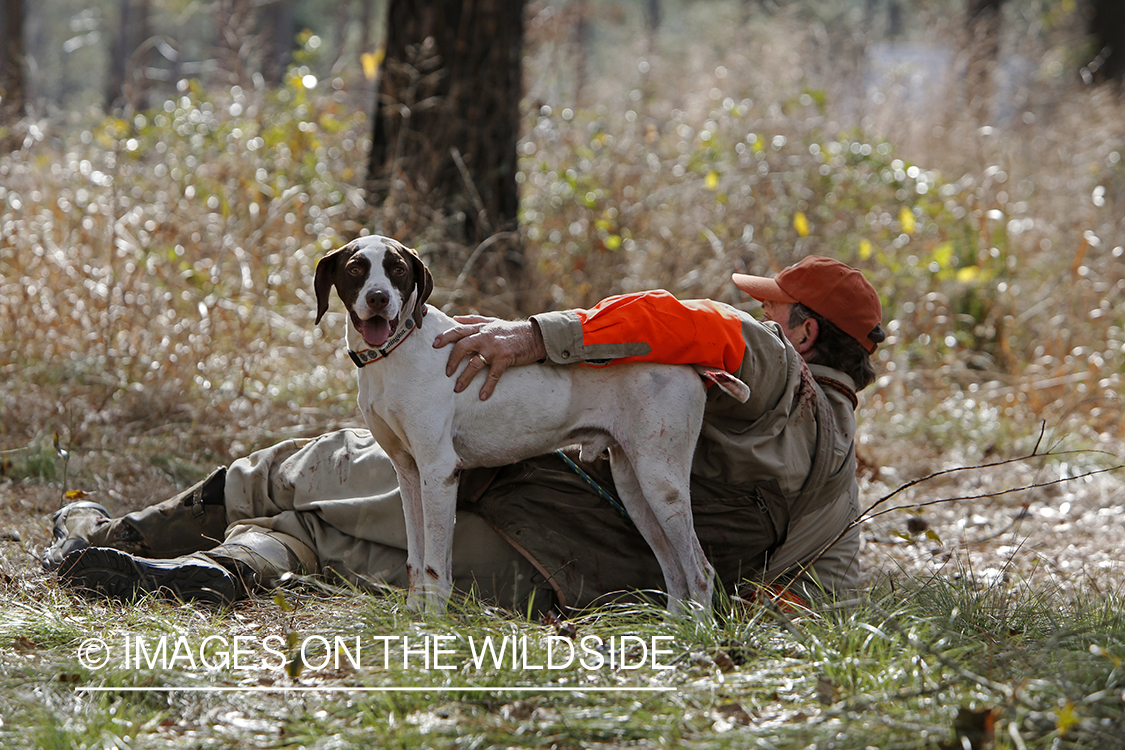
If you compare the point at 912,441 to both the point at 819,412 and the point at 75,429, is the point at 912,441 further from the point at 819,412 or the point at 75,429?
the point at 75,429

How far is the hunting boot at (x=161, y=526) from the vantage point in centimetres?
326

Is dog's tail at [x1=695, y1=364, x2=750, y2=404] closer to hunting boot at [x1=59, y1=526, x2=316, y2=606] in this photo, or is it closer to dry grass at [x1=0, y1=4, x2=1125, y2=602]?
hunting boot at [x1=59, y1=526, x2=316, y2=606]

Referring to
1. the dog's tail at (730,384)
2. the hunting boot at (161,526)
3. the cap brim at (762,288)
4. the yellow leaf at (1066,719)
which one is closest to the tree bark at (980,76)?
the cap brim at (762,288)

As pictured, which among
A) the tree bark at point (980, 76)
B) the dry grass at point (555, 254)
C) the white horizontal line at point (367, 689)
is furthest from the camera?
the tree bark at point (980, 76)

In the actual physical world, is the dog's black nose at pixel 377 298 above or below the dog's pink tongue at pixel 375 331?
above

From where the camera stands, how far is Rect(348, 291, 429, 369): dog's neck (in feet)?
8.66

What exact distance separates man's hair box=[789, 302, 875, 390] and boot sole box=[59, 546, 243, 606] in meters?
2.03

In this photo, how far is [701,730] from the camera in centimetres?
203

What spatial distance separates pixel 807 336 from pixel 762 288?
23 cm

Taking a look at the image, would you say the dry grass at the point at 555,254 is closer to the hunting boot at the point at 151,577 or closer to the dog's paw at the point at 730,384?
the hunting boot at the point at 151,577

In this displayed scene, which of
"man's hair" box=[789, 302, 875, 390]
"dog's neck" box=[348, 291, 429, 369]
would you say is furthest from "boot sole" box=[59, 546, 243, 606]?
"man's hair" box=[789, 302, 875, 390]

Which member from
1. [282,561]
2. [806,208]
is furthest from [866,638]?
[806,208]

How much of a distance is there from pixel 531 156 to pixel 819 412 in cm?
423

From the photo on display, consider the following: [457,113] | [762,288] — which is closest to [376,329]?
[762,288]
